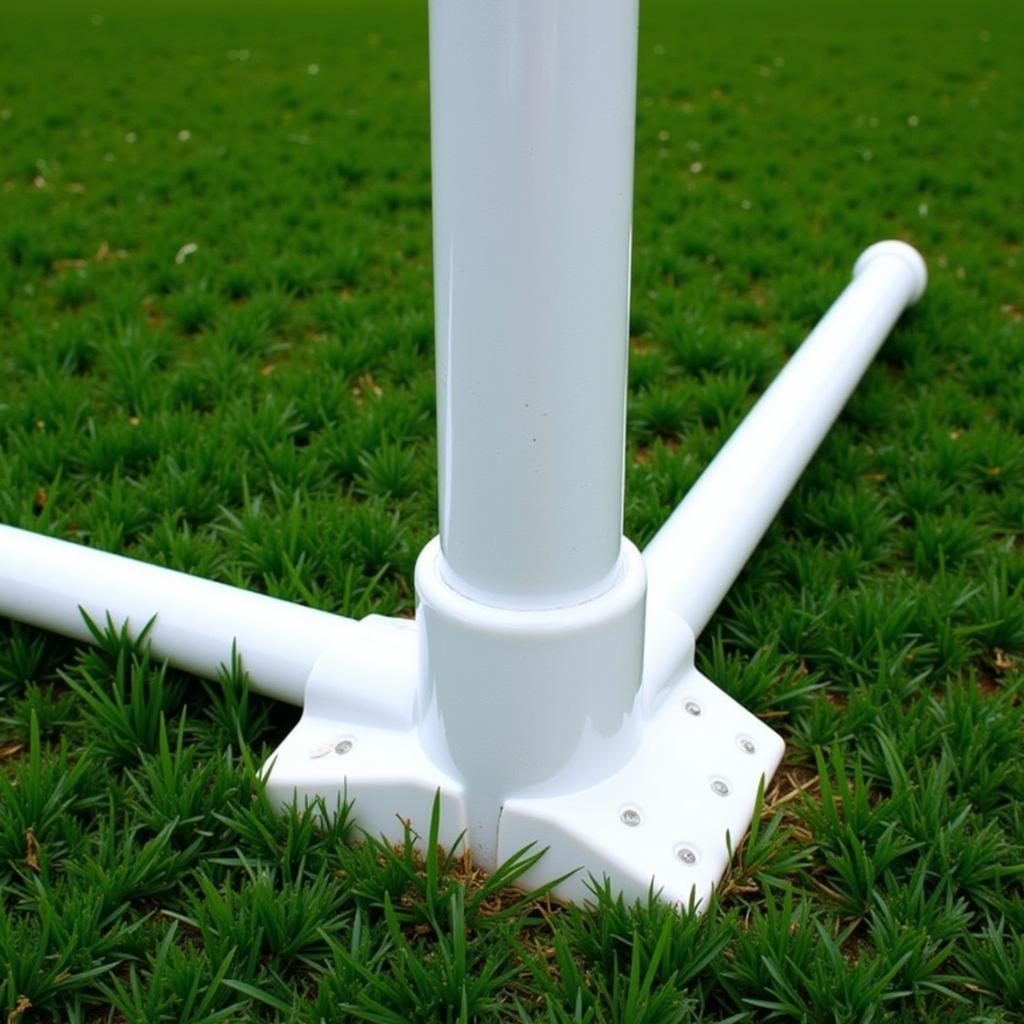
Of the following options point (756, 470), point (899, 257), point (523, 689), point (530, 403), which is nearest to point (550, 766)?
point (523, 689)

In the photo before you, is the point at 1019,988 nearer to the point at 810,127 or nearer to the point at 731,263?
the point at 731,263

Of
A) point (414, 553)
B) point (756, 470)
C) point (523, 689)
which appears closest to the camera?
point (523, 689)

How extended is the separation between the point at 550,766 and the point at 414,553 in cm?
73

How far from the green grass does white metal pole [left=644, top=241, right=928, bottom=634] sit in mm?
158

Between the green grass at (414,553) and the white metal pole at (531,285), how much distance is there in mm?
353

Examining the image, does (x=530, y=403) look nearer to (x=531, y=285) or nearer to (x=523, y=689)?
(x=531, y=285)

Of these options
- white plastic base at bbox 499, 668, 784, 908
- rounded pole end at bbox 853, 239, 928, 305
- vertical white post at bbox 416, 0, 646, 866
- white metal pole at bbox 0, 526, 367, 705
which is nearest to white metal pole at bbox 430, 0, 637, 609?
vertical white post at bbox 416, 0, 646, 866

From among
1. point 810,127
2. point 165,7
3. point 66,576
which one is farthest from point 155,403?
point 165,7

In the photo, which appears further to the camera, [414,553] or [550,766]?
[414,553]

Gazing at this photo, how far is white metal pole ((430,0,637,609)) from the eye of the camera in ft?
2.86

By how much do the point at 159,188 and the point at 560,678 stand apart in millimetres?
3381

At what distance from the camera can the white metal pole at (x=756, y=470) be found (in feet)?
4.66

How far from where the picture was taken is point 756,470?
5.20 ft

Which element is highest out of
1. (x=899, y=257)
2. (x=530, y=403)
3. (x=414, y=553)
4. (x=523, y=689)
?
(x=530, y=403)
